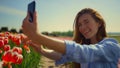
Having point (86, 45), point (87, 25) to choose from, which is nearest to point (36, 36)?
point (86, 45)

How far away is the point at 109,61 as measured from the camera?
2.81 meters

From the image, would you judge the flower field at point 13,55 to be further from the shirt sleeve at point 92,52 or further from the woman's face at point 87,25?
the shirt sleeve at point 92,52

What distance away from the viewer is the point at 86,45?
2529 millimetres

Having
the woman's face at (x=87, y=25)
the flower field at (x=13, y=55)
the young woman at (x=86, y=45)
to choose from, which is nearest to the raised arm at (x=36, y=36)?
the young woman at (x=86, y=45)

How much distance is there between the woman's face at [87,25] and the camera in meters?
3.17

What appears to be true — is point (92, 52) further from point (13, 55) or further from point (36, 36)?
point (13, 55)

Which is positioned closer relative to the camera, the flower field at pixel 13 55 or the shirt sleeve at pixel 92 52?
the shirt sleeve at pixel 92 52

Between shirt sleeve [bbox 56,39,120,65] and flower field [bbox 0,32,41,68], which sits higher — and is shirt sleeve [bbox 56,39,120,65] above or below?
above

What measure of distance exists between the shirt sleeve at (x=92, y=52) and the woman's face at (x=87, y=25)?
321 millimetres

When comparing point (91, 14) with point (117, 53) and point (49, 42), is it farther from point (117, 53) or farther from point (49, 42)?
point (49, 42)

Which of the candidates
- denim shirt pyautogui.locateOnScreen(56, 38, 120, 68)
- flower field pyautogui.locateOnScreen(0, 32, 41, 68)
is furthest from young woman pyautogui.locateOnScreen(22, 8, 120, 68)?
flower field pyautogui.locateOnScreen(0, 32, 41, 68)

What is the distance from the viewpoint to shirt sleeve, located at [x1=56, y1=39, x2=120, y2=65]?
7.92 feet

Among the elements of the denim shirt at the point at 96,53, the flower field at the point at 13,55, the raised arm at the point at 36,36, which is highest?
the raised arm at the point at 36,36

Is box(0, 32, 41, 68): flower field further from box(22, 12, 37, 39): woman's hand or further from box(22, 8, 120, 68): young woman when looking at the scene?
box(22, 12, 37, 39): woman's hand
